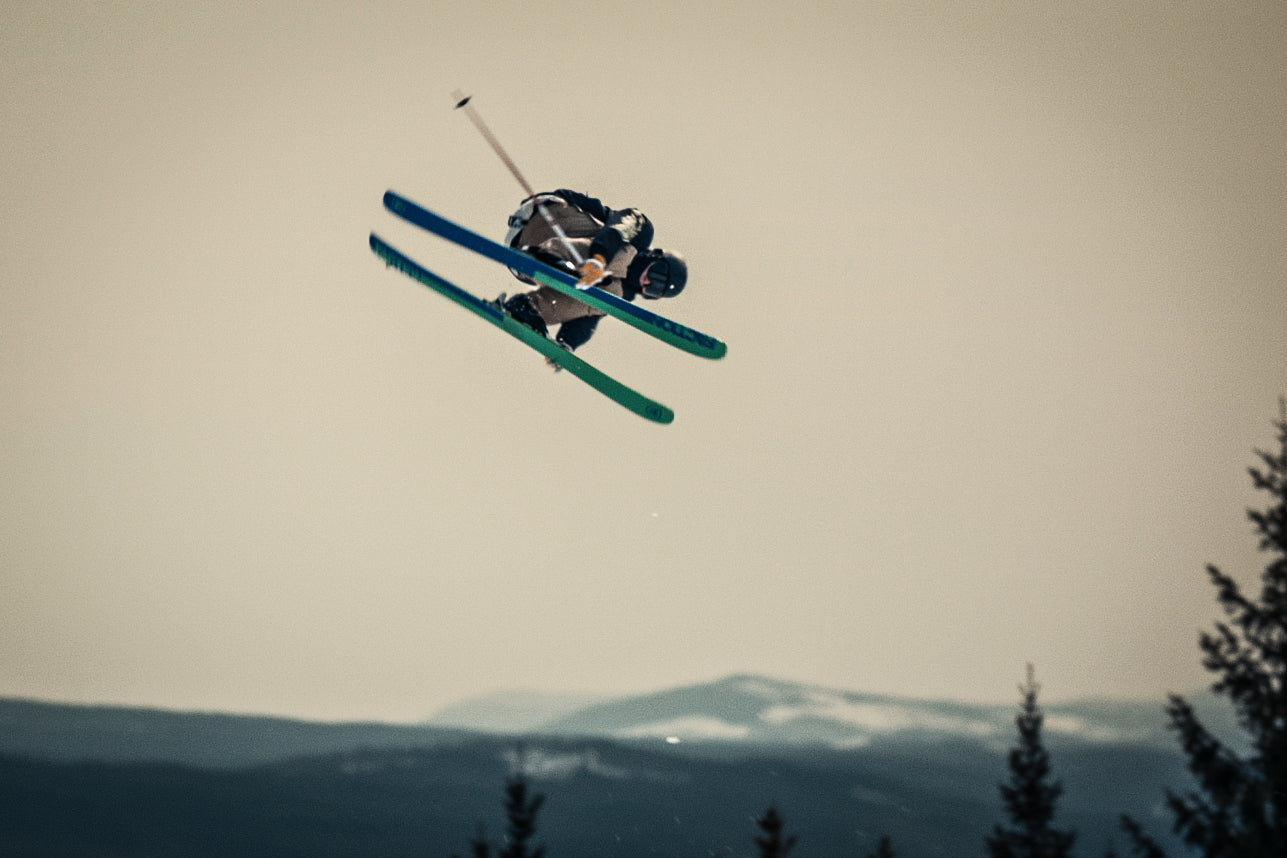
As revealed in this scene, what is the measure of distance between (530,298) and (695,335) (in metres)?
1.64

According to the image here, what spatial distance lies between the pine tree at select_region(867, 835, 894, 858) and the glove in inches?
550

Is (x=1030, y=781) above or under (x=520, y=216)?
under

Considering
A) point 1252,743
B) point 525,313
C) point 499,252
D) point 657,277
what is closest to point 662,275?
point 657,277

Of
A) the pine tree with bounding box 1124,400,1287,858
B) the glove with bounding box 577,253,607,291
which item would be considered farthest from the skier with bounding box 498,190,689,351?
the pine tree with bounding box 1124,400,1287,858

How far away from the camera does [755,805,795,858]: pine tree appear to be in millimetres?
19266

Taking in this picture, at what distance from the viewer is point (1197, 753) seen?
1473 cm

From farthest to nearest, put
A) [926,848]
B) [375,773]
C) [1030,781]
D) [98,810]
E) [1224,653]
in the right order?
[375,773] → [98,810] → [926,848] → [1030,781] → [1224,653]

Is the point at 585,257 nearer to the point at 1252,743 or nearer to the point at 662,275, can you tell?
the point at 662,275

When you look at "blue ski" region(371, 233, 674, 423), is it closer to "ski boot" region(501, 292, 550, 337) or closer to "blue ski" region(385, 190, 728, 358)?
"ski boot" region(501, 292, 550, 337)

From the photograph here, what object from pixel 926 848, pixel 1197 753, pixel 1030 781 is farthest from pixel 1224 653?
pixel 926 848

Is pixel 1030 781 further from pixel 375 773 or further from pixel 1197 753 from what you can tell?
pixel 375 773

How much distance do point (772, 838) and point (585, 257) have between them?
12.9 metres

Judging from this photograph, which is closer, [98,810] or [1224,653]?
[1224,653]

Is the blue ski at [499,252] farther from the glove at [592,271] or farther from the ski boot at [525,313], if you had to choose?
the ski boot at [525,313]
